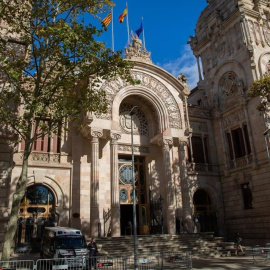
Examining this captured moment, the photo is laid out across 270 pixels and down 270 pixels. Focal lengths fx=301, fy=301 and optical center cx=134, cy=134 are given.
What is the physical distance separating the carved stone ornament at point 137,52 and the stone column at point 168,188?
282 inches

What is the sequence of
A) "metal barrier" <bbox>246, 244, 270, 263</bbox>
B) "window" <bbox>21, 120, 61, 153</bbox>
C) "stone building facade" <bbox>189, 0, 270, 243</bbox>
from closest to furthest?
"metal barrier" <bbox>246, 244, 270, 263</bbox>, "window" <bbox>21, 120, 61, 153</bbox>, "stone building facade" <bbox>189, 0, 270, 243</bbox>

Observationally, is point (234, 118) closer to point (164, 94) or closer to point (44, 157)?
point (164, 94)

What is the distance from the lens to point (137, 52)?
25766 mm

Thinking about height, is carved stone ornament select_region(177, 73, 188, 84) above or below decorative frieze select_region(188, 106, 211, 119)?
above

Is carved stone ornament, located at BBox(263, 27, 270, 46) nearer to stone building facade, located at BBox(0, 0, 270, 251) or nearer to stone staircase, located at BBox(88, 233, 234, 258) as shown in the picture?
stone building facade, located at BBox(0, 0, 270, 251)

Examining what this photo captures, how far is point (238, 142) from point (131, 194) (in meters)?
11.1

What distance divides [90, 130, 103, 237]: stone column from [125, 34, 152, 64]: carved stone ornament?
768 cm

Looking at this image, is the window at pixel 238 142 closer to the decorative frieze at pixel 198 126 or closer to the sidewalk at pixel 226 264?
the decorative frieze at pixel 198 126

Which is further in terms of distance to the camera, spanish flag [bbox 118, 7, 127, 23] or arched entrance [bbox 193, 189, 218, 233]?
spanish flag [bbox 118, 7, 127, 23]

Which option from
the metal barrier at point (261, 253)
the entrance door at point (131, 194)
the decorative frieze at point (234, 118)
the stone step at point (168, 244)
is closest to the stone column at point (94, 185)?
the stone step at point (168, 244)

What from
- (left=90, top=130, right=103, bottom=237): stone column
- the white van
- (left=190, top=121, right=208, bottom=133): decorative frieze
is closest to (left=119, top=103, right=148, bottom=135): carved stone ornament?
(left=90, top=130, right=103, bottom=237): stone column

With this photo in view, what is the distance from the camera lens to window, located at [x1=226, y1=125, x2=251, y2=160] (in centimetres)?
2623

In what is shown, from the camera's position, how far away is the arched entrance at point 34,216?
19.2 metres

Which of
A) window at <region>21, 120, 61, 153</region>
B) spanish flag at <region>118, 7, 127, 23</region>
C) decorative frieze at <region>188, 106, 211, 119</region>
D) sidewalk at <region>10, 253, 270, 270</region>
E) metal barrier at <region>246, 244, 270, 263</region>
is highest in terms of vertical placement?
spanish flag at <region>118, 7, 127, 23</region>
